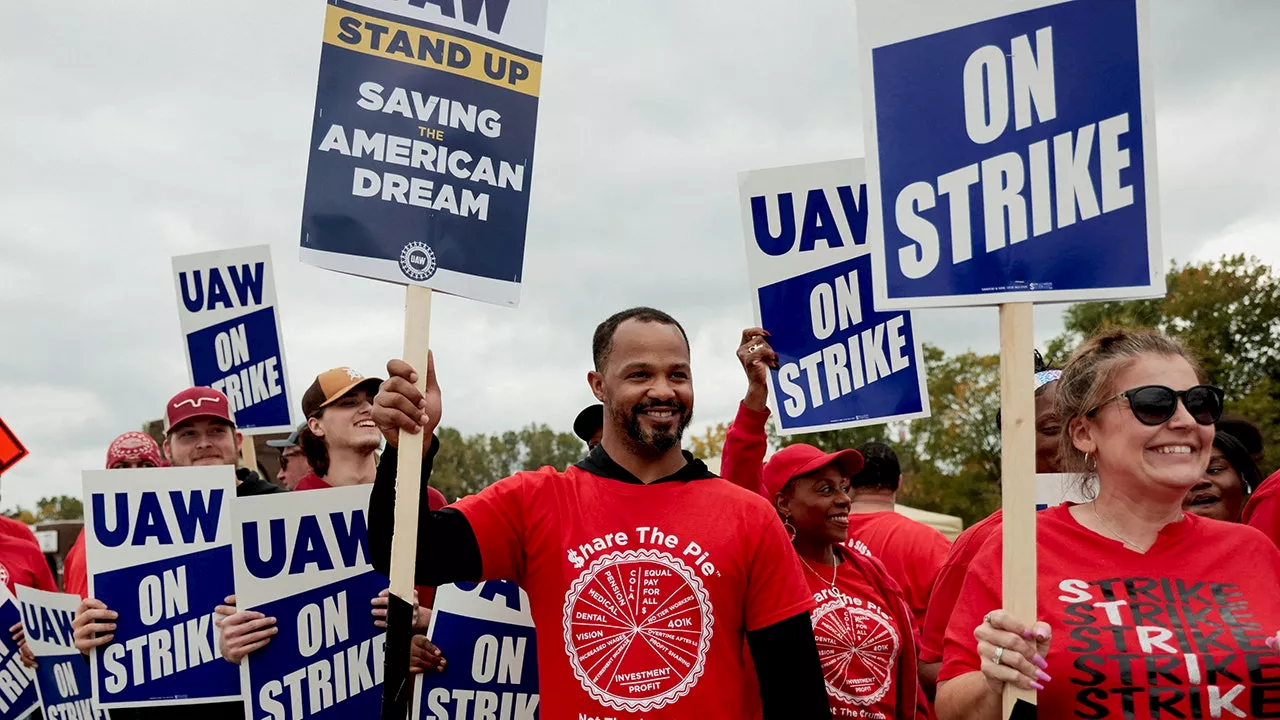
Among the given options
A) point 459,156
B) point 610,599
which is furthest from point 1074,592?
point 459,156

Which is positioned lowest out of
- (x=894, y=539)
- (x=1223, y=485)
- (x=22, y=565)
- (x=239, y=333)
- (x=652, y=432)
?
(x=22, y=565)

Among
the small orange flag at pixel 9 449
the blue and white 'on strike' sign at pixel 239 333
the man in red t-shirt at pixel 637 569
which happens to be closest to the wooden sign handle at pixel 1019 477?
the man in red t-shirt at pixel 637 569

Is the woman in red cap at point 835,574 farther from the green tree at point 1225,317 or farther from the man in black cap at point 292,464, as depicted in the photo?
the green tree at point 1225,317

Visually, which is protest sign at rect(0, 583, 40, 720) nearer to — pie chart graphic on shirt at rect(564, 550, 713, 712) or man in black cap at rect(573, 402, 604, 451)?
man in black cap at rect(573, 402, 604, 451)

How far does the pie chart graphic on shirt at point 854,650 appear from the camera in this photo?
13.4 ft

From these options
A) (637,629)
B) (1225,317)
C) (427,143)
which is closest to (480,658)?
(637,629)

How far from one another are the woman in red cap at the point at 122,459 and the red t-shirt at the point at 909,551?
130 inches

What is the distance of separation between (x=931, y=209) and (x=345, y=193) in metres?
1.68

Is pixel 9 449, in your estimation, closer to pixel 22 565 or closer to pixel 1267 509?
pixel 22 565

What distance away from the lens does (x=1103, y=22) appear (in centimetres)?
295

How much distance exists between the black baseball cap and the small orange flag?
3902 mm

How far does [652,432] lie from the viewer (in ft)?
10.7

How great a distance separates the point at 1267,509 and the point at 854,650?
4.98ft

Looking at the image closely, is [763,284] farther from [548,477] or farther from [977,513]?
[977,513]
